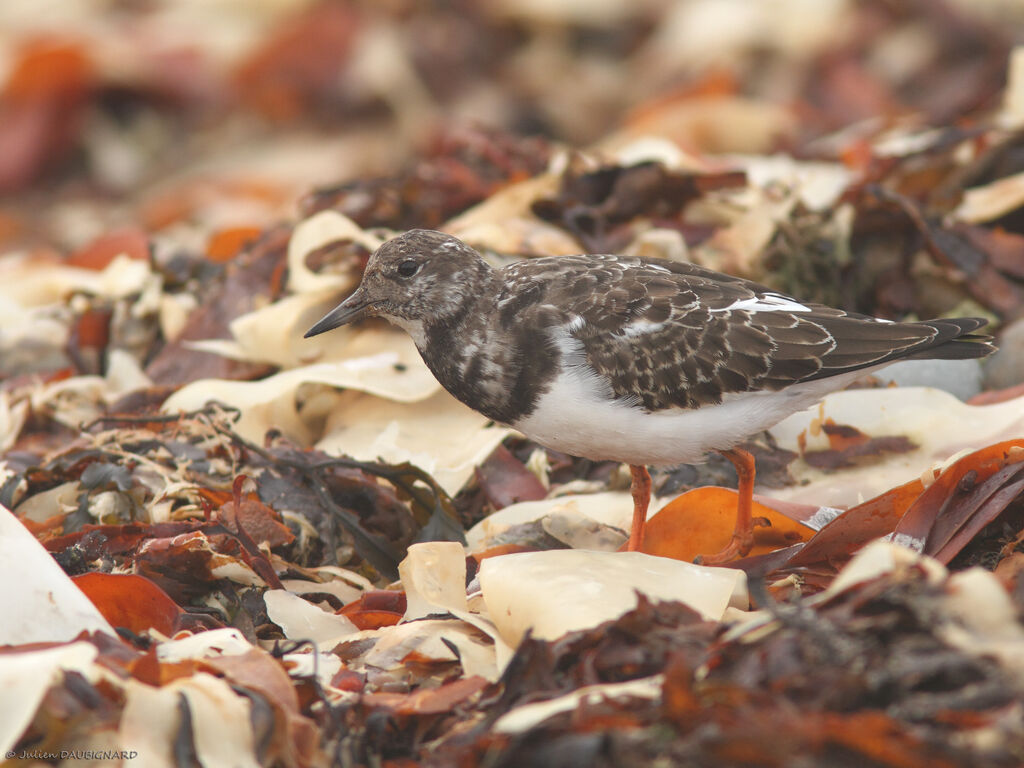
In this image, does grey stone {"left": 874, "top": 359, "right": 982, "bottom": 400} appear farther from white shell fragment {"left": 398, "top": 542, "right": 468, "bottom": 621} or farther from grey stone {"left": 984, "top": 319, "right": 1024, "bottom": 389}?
→ white shell fragment {"left": 398, "top": 542, "right": 468, "bottom": 621}

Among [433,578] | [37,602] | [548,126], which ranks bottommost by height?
[433,578]

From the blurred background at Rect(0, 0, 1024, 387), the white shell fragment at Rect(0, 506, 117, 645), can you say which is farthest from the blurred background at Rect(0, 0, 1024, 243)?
the white shell fragment at Rect(0, 506, 117, 645)

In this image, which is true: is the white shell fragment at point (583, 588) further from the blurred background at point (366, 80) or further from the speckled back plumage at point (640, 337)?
the blurred background at point (366, 80)

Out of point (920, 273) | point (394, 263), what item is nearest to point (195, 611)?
point (394, 263)

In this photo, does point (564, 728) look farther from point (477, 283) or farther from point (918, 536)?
point (477, 283)

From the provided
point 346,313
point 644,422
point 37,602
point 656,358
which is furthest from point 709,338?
point 37,602

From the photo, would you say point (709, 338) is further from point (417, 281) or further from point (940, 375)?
point (940, 375)
